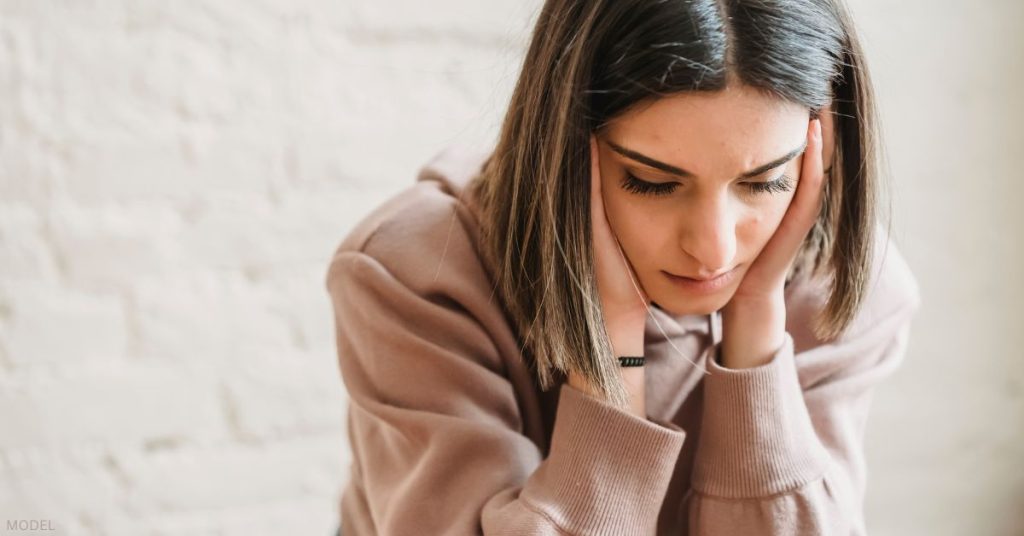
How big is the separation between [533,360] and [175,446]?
624mm

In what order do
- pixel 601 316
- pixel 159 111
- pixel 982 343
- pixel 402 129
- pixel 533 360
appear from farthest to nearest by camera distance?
pixel 982 343 < pixel 402 129 < pixel 159 111 < pixel 533 360 < pixel 601 316

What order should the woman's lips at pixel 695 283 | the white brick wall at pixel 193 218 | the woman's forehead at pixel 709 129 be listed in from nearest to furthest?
1. the woman's forehead at pixel 709 129
2. the woman's lips at pixel 695 283
3. the white brick wall at pixel 193 218

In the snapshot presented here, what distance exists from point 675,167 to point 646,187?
0.16 ft

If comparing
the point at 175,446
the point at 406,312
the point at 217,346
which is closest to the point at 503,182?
the point at 406,312

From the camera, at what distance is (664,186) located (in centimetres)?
81

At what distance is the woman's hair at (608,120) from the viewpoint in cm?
77

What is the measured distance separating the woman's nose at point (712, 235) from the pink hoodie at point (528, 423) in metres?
0.16

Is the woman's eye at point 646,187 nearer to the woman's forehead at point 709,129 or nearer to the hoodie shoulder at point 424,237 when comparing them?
the woman's forehead at point 709,129

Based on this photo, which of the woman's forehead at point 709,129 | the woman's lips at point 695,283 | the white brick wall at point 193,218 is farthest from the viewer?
the white brick wall at point 193,218

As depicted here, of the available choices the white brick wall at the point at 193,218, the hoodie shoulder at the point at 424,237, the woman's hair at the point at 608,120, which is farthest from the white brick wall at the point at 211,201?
the woman's hair at the point at 608,120

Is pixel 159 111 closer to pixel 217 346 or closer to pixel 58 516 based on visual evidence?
pixel 217 346

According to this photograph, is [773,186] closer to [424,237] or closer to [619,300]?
[619,300]

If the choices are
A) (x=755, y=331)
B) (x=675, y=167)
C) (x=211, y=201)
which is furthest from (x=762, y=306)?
(x=211, y=201)

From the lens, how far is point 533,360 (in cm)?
100
